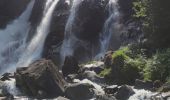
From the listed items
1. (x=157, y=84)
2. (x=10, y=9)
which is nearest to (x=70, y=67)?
(x=157, y=84)

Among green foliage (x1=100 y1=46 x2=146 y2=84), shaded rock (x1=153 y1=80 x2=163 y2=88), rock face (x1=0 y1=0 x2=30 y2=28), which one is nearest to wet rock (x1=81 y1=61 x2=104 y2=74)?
green foliage (x1=100 y1=46 x2=146 y2=84)

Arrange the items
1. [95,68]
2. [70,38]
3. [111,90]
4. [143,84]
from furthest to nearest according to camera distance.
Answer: [70,38] < [95,68] < [143,84] < [111,90]

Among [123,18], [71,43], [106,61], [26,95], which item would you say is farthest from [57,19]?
[26,95]

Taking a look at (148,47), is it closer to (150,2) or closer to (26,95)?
(150,2)

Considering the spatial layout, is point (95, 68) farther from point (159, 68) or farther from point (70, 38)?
point (70, 38)

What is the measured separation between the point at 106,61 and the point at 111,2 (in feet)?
36.6

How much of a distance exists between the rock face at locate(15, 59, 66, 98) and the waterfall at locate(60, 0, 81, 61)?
13431 mm

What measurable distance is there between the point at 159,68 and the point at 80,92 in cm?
501

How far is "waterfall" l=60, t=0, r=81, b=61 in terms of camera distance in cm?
4222

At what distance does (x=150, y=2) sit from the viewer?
32562mm

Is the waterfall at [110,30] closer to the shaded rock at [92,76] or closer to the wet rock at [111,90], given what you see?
the shaded rock at [92,76]

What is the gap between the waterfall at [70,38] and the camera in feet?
139

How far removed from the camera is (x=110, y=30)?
40.3m

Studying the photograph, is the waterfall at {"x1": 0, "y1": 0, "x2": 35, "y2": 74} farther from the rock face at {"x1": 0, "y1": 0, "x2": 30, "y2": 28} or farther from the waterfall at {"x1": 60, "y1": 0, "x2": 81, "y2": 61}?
the waterfall at {"x1": 60, "y1": 0, "x2": 81, "y2": 61}
